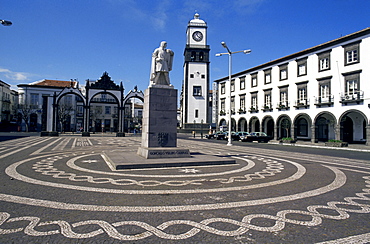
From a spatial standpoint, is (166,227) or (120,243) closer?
(120,243)

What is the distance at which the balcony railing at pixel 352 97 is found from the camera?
25188mm

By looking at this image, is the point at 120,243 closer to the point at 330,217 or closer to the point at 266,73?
the point at 330,217

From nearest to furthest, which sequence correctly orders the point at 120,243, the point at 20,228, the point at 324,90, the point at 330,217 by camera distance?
1. the point at 120,243
2. the point at 20,228
3. the point at 330,217
4. the point at 324,90

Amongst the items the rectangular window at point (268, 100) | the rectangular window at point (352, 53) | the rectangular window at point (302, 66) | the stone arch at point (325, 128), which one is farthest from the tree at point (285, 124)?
the rectangular window at point (352, 53)

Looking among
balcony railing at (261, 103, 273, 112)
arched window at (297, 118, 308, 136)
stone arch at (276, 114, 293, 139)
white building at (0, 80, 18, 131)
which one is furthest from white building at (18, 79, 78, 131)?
arched window at (297, 118, 308, 136)

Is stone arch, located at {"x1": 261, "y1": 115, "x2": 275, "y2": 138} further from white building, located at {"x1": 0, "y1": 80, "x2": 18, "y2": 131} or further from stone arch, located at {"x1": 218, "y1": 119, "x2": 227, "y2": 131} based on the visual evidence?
white building, located at {"x1": 0, "y1": 80, "x2": 18, "y2": 131}

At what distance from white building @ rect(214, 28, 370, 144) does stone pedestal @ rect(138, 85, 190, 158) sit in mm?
16247

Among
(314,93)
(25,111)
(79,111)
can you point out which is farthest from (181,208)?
(79,111)

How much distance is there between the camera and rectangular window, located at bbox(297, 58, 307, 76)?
104 feet

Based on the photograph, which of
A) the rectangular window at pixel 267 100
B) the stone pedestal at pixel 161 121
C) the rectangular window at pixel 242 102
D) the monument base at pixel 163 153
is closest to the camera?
the monument base at pixel 163 153

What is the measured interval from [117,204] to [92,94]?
37879mm

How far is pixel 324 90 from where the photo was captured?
29.5 meters

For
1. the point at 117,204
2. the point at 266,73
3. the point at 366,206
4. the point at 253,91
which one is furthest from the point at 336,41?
the point at 117,204

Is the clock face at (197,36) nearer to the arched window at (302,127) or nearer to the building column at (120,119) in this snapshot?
the building column at (120,119)
